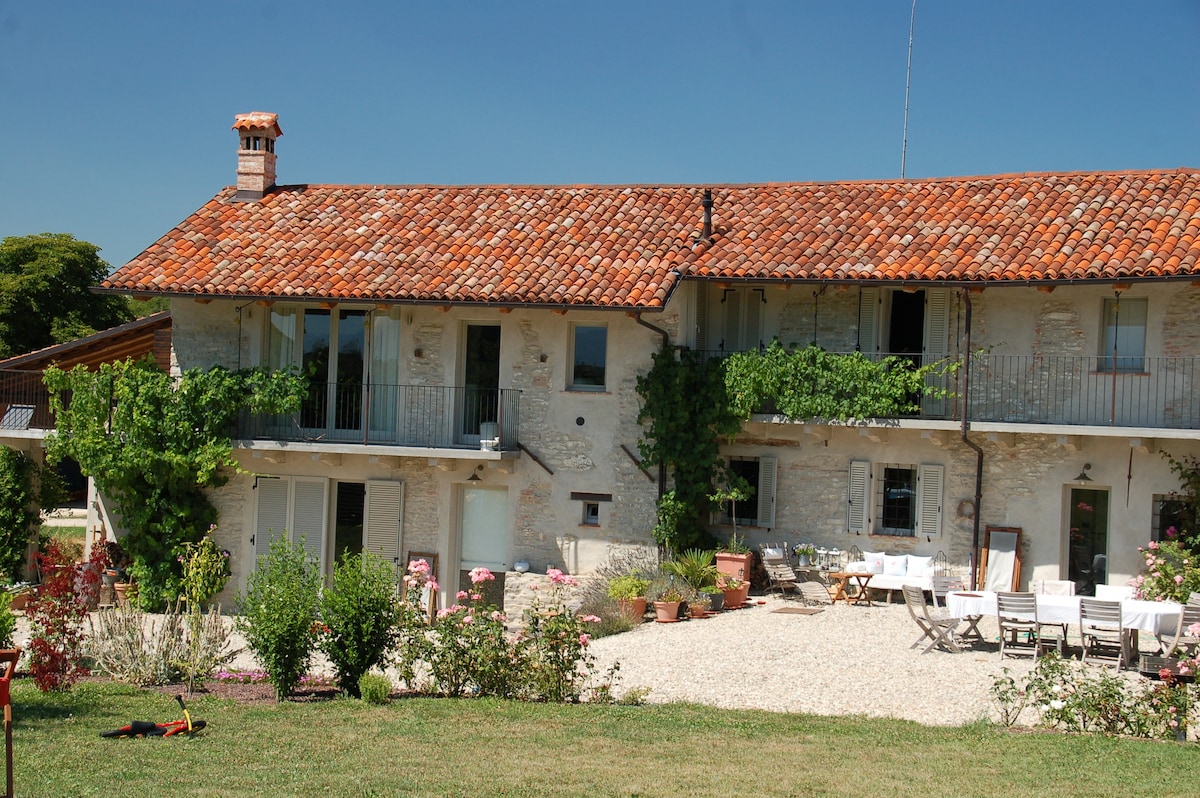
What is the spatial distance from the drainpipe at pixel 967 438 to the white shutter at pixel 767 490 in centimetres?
318

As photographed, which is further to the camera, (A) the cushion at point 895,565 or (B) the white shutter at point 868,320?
(B) the white shutter at point 868,320

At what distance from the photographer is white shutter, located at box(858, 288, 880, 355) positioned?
19.8 m

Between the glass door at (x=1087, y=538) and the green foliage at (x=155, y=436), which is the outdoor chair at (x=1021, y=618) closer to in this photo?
the glass door at (x=1087, y=538)

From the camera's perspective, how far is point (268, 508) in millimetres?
21125

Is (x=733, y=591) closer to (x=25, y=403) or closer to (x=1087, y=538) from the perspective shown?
(x=1087, y=538)

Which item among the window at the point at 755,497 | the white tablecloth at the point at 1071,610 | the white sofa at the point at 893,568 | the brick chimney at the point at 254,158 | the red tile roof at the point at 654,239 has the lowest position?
the white sofa at the point at 893,568

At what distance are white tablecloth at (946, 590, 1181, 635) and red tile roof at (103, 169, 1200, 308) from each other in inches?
202

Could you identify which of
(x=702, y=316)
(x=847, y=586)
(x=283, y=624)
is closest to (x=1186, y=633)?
(x=847, y=586)

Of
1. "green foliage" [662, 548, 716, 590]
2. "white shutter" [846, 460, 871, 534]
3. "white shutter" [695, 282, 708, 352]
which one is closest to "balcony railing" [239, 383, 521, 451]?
"white shutter" [695, 282, 708, 352]

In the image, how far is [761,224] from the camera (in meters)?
21.1

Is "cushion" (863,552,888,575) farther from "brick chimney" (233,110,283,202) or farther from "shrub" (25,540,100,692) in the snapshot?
"brick chimney" (233,110,283,202)

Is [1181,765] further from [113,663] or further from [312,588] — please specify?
[113,663]

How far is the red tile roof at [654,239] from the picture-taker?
732 inches

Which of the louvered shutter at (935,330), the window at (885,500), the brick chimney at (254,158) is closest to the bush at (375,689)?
the window at (885,500)
